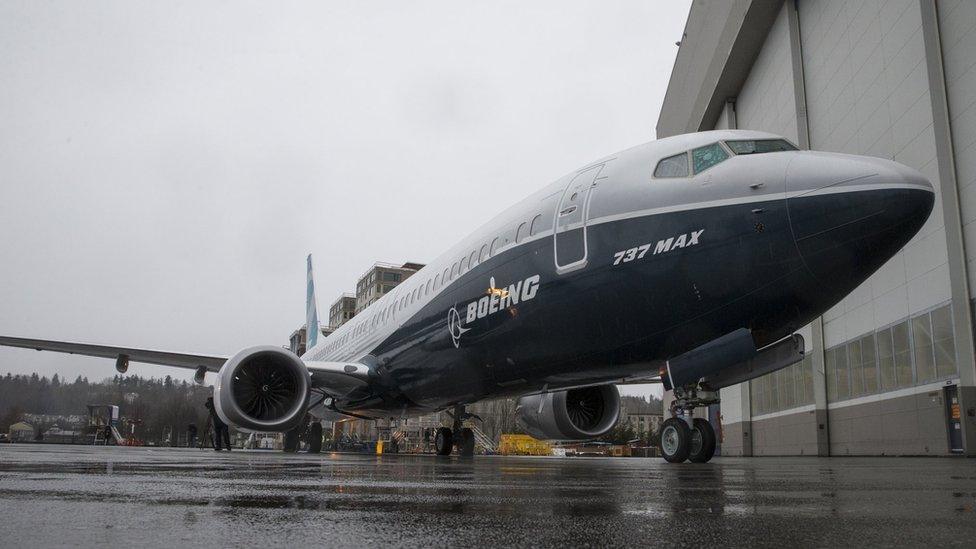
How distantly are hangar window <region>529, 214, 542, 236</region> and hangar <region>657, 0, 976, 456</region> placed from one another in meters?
10.7

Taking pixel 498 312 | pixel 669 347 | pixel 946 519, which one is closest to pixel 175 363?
pixel 498 312

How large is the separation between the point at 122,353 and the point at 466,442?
764cm

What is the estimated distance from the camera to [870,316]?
59.1ft

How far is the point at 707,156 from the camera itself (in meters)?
7.03

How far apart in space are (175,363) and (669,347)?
1256cm

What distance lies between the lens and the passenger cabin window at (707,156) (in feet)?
22.7

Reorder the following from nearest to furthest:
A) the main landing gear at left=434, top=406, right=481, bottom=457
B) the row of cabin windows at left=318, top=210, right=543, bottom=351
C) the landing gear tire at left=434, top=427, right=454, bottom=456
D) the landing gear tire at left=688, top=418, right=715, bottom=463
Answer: the landing gear tire at left=688, top=418, right=715, bottom=463, the row of cabin windows at left=318, top=210, right=543, bottom=351, the main landing gear at left=434, top=406, right=481, bottom=457, the landing gear tire at left=434, top=427, right=454, bottom=456

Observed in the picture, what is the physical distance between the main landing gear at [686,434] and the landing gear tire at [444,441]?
7.46 m

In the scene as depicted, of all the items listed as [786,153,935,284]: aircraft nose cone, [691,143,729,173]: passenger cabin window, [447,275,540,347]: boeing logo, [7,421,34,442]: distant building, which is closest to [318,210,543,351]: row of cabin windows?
[447,275,540,347]: boeing logo

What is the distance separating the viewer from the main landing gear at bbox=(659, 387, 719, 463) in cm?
750

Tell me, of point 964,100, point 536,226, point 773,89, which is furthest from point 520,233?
point 773,89

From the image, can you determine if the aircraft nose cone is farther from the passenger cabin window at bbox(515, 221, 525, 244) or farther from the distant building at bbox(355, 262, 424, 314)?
the distant building at bbox(355, 262, 424, 314)

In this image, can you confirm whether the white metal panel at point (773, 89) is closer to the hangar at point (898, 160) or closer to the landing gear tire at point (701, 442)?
the hangar at point (898, 160)

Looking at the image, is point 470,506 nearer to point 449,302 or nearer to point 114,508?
point 114,508
